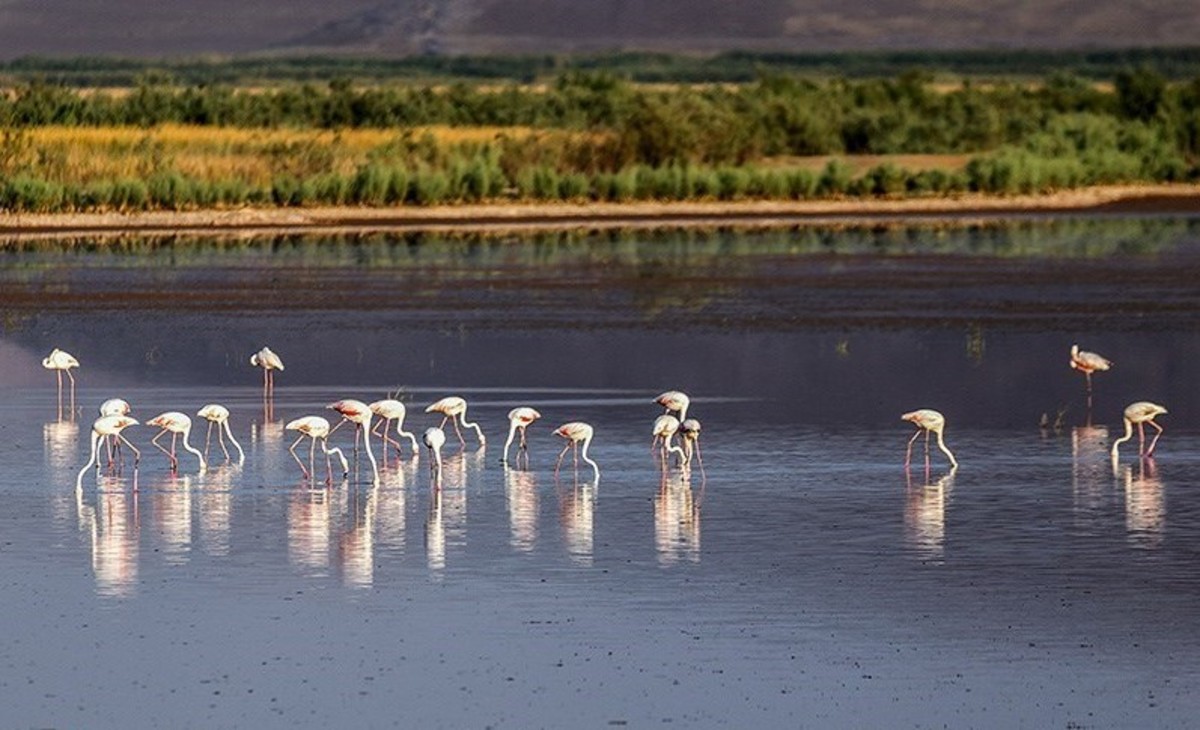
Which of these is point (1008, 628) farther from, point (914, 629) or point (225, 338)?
point (225, 338)

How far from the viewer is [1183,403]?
2244cm

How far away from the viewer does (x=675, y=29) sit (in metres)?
195

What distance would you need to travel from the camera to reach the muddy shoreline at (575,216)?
51031 millimetres

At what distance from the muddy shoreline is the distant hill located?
123 metres

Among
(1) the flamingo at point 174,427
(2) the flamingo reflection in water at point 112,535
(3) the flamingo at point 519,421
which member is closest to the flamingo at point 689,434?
(3) the flamingo at point 519,421

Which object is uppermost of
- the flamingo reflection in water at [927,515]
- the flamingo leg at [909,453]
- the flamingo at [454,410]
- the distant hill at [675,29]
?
the distant hill at [675,29]

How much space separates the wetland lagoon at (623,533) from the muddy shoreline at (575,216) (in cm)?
1874

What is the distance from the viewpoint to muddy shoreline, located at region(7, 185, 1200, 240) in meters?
51.0

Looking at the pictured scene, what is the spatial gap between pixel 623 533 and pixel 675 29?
18083 centimetres

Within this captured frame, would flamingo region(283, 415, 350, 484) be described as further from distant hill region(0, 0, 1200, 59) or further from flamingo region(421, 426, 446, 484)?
distant hill region(0, 0, 1200, 59)

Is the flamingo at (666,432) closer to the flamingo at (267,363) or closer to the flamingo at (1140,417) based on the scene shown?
the flamingo at (1140,417)

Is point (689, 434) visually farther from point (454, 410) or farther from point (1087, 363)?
point (1087, 363)

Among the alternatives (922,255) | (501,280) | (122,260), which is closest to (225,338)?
(501,280)

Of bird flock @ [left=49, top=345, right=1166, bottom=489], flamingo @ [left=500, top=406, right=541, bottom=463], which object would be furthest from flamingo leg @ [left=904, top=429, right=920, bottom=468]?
flamingo @ [left=500, top=406, right=541, bottom=463]
